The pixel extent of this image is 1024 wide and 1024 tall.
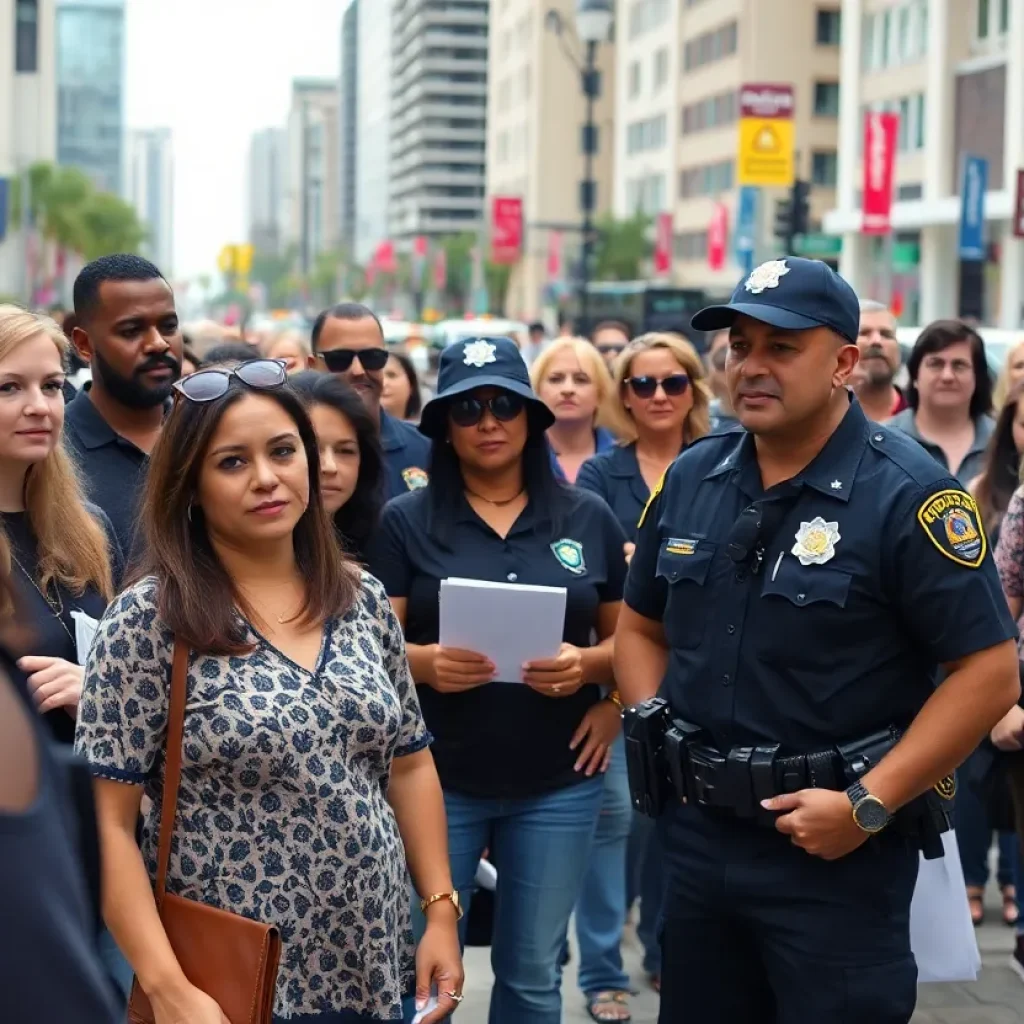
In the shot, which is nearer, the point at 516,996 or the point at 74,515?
the point at 74,515

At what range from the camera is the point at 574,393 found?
24.5 feet

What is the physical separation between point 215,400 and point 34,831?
2.01m

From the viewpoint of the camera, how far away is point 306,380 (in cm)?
506

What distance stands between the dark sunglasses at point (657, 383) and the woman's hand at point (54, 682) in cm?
342

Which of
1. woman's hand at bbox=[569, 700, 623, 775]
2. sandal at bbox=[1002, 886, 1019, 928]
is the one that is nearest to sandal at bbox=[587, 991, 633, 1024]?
woman's hand at bbox=[569, 700, 623, 775]

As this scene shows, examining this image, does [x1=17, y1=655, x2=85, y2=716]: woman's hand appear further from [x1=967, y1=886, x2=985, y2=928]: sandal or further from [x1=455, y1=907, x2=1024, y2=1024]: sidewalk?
[x1=967, y1=886, x2=985, y2=928]: sandal

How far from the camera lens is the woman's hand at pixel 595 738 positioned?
4793 mm

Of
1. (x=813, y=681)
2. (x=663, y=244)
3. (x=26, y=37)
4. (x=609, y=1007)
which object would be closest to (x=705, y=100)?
(x=663, y=244)

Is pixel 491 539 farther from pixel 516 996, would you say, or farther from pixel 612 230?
pixel 612 230

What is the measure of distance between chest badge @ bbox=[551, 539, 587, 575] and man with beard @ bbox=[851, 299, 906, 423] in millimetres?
3783

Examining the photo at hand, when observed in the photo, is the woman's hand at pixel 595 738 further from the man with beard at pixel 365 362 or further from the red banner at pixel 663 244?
the red banner at pixel 663 244

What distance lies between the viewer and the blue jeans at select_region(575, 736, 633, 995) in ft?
19.9

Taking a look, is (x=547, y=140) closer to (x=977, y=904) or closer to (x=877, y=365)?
(x=877, y=365)

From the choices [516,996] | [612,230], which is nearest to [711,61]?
[612,230]
